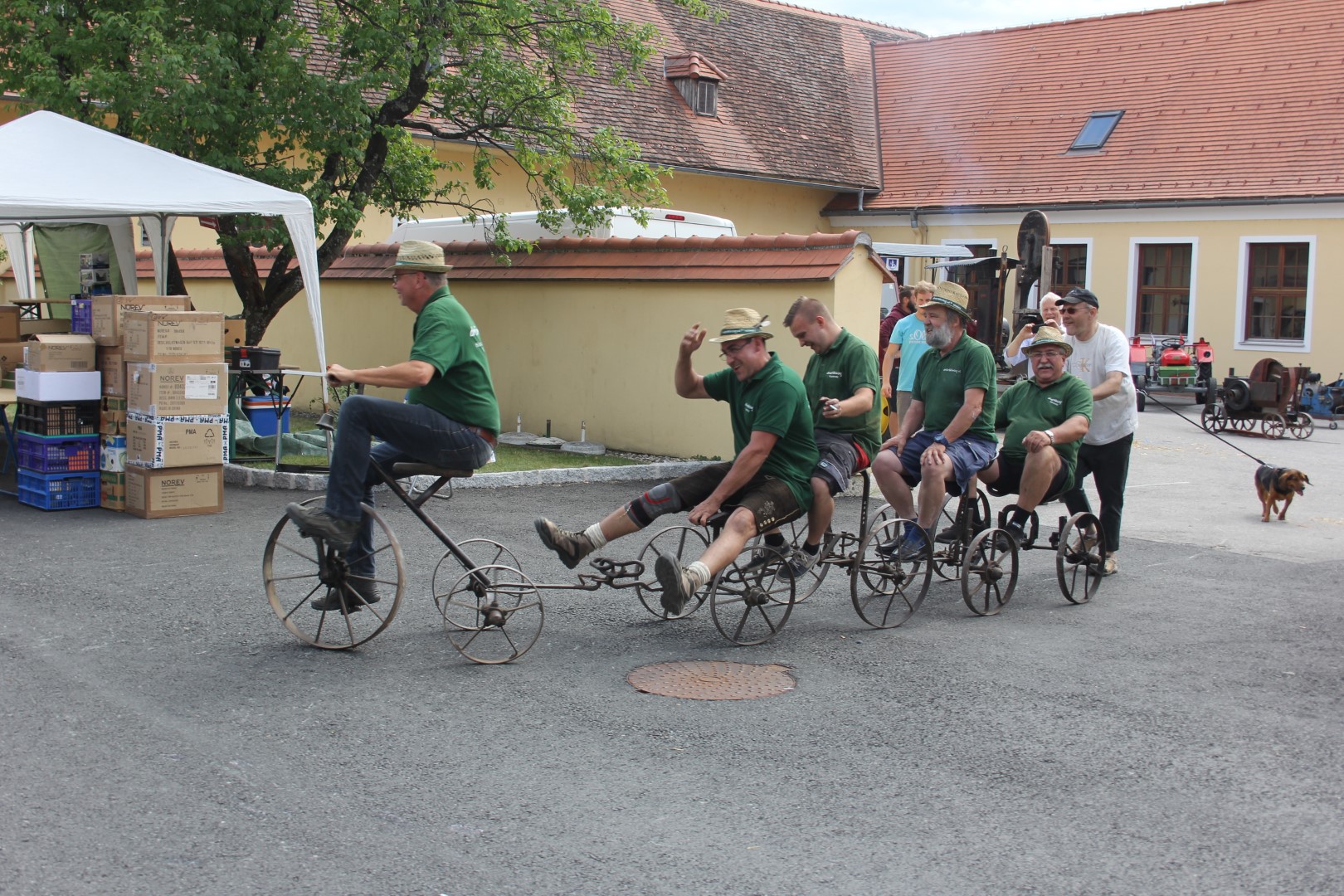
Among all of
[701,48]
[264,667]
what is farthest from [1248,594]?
[701,48]

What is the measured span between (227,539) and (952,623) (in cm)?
498

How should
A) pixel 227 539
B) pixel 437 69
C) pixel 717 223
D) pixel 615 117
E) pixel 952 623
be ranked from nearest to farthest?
pixel 952 623
pixel 227 539
pixel 437 69
pixel 717 223
pixel 615 117

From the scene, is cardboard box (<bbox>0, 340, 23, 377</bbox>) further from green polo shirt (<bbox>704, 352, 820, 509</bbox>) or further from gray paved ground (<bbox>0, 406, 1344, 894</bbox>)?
green polo shirt (<bbox>704, 352, 820, 509</bbox>)

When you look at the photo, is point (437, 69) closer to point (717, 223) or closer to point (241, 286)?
point (241, 286)

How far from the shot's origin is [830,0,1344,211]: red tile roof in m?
27.1

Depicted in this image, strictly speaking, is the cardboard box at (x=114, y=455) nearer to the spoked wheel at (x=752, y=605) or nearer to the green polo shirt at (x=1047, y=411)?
the spoked wheel at (x=752, y=605)

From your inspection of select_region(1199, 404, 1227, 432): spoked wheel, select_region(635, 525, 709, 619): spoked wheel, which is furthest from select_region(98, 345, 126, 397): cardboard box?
select_region(1199, 404, 1227, 432): spoked wheel

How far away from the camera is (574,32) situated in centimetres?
1461

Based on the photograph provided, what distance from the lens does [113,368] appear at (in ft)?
34.2

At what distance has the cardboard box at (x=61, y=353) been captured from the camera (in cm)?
1018

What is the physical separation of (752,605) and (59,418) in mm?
6212

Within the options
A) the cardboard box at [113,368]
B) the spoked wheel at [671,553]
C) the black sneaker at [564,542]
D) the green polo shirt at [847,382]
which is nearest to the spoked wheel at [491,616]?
the black sneaker at [564,542]

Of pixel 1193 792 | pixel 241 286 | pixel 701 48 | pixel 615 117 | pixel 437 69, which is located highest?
pixel 701 48

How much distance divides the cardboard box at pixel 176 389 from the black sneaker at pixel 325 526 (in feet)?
14.1
